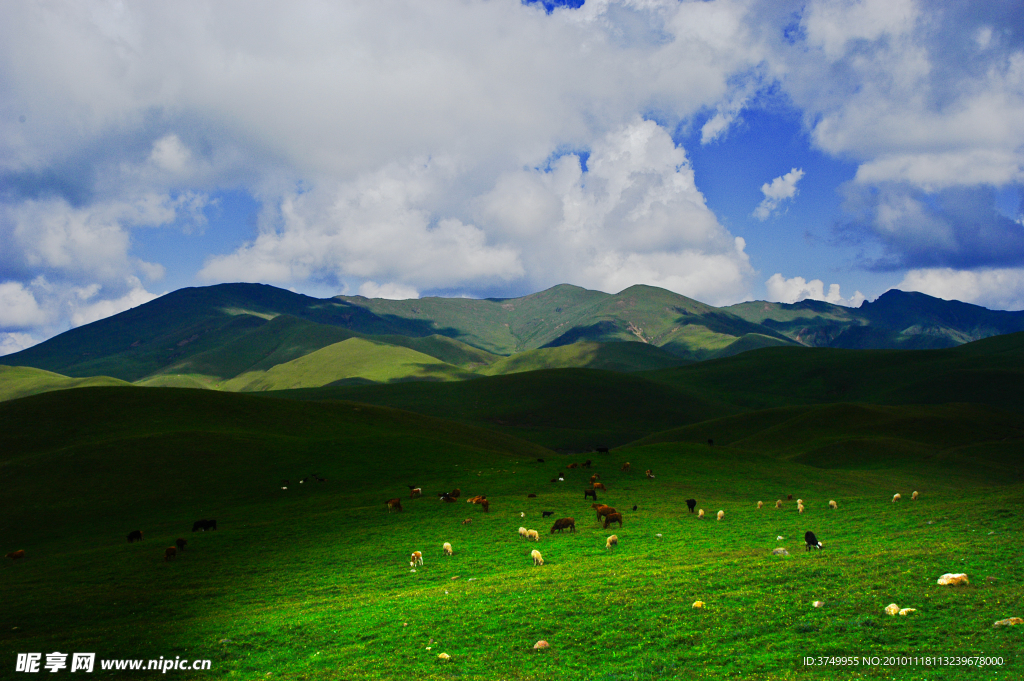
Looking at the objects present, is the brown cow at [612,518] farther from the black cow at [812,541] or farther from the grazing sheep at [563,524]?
the black cow at [812,541]

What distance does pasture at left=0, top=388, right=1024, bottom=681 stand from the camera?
15.0 meters

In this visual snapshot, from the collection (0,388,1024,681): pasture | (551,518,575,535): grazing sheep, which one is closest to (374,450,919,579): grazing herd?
(551,518,575,535): grazing sheep

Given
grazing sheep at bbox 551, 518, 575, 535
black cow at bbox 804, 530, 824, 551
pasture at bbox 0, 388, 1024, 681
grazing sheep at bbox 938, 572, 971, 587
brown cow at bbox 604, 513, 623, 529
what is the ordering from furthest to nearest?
brown cow at bbox 604, 513, 623, 529
grazing sheep at bbox 551, 518, 575, 535
black cow at bbox 804, 530, 824, 551
grazing sheep at bbox 938, 572, 971, 587
pasture at bbox 0, 388, 1024, 681

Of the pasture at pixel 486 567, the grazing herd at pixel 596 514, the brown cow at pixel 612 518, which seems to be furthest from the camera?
the brown cow at pixel 612 518

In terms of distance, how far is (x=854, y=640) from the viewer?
45.7 ft

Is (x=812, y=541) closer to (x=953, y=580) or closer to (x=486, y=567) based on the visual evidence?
(x=953, y=580)

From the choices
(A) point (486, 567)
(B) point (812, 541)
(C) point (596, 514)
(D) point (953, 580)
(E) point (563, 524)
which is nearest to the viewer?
(D) point (953, 580)

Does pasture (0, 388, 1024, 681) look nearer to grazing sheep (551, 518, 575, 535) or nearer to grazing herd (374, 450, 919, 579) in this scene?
grazing herd (374, 450, 919, 579)

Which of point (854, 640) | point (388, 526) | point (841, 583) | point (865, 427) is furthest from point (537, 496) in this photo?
point (865, 427)

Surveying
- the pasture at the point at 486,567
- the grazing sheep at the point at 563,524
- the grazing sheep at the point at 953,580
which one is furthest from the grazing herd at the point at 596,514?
the grazing sheep at the point at 953,580

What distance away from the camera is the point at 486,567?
88.7ft

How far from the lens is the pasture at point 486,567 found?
14977mm

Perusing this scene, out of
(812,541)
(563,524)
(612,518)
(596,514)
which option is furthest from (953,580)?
(596,514)

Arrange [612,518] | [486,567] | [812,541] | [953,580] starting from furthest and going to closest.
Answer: [612,518] → [486,567] → [812,541] → [953,580]
